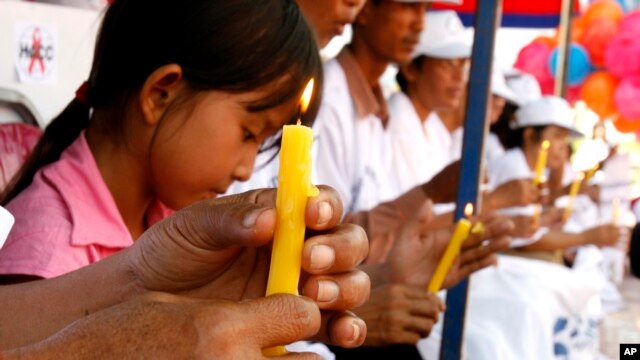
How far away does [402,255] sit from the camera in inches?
68.9

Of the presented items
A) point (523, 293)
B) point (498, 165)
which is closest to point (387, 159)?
point (523, 293)

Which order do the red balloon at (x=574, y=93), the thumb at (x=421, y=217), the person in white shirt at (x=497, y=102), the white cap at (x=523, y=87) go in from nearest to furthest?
1. the thumb at (x=421, y=217)
2. the person in white shirt at (x=497, y=102)
3. the white cap at (x=523, y=87)
4. the red balloon at (x=574, y=93)

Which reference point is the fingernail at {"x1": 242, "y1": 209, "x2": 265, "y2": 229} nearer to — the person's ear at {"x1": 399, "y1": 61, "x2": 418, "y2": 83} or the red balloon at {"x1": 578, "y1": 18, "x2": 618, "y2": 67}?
the person's ear at {"x1": 399, "y1": 61, "x2": 418, "y2": 83}

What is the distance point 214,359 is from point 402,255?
1225 mm

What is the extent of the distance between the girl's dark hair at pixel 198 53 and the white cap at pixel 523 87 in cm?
341

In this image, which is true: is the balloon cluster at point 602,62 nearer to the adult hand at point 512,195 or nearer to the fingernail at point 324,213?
the adult hand at point 512,195

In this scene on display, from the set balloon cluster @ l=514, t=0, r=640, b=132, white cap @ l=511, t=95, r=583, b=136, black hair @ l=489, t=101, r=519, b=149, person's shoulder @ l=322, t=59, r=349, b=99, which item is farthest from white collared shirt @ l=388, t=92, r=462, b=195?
balloon cluster @ l=514, t=0, r=640, b=132

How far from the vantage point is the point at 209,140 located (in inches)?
46.7

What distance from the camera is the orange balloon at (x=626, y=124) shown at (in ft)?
19.0

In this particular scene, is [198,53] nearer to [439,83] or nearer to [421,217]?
[421,217]

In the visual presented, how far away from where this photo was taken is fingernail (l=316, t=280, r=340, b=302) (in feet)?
2.19

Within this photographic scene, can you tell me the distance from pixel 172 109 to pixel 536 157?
3.30 m

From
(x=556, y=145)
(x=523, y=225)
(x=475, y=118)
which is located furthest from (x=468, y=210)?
(x=556, y=145)

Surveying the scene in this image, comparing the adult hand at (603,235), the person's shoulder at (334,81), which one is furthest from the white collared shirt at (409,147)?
the adult hand at (603,235)
